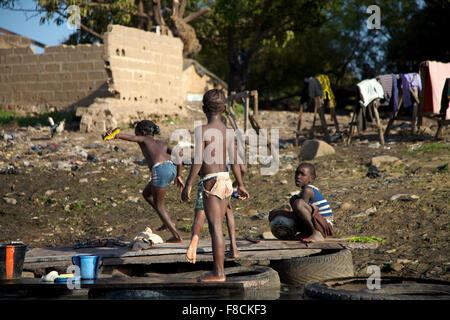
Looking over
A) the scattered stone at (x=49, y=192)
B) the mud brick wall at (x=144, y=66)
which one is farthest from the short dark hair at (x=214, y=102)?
the mud brick wall at (x=144, y=66)

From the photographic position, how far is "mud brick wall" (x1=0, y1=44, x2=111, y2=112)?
631 inches

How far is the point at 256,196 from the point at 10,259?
4413 mm

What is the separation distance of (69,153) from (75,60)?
19.9ft

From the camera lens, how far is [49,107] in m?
16.5

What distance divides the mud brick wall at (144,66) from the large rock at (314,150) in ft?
19.2

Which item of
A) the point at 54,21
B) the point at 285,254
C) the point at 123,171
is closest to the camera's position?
the point at 285,254

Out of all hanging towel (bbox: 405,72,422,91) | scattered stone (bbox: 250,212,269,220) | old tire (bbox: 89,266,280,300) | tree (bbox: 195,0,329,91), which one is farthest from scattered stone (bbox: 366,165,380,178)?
tree (bbox: 195,0,329,91)

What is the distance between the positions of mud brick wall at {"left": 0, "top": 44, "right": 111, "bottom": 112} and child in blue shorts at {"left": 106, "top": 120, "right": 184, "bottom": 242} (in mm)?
11046

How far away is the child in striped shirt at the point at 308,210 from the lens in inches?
193

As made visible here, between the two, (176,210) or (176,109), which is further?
(176,109)

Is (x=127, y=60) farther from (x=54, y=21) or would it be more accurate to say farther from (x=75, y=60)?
(x=54, y=21)
